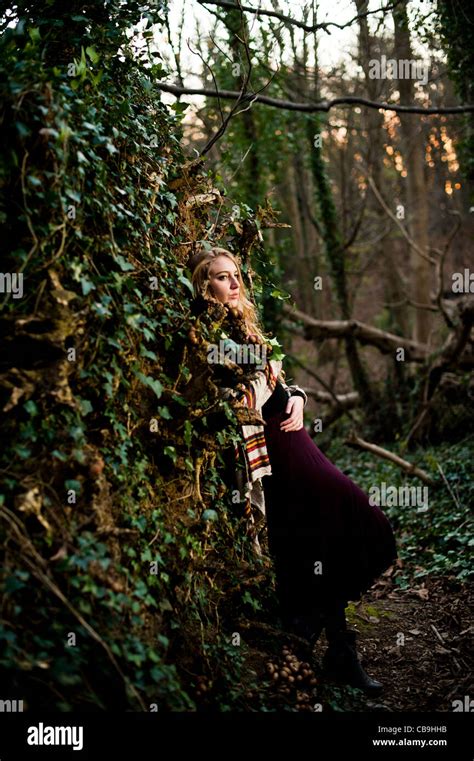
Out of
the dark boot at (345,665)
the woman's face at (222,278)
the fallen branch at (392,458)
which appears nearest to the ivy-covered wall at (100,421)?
the woman's face at (222,278)

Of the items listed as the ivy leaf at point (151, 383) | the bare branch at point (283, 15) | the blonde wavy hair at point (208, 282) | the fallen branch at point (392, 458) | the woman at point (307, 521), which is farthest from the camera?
the fallen branch at point (392, 458)

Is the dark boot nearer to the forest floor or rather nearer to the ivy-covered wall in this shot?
the forest floor

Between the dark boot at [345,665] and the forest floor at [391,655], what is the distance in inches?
2.7

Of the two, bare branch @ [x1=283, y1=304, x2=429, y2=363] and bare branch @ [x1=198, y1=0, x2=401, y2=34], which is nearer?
bare branch @ [x1=198, y1=0, x2=401, y2=34]

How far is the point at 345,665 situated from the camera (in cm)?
398

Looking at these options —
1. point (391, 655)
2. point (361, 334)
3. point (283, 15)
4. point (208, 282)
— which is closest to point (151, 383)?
point (208, 282)

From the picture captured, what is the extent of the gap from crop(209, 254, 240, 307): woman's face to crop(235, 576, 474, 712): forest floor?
1.96 m

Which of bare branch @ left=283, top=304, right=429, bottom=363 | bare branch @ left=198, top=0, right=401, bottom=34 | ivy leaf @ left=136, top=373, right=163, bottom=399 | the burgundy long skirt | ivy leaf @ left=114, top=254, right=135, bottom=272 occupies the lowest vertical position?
the burgundy long skirt

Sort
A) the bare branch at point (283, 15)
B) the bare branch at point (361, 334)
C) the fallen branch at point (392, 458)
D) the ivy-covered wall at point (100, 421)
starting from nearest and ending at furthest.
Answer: the ivy-covered wall at point (100, 421) < the bare branch at point (283, 15) < the fallen branch at point (392, 458) < the bare branch at point (361, 334)

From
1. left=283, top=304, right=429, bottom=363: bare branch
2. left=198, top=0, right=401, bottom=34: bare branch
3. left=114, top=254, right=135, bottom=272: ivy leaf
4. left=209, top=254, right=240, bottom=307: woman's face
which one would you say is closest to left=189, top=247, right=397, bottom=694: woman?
left=209, top=254, right=240, bottom=307: woman's face

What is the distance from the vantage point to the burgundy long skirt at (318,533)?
12.9 ft

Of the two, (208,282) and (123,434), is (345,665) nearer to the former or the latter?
(123,434)

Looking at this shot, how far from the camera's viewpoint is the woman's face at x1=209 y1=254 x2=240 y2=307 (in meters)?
3.87

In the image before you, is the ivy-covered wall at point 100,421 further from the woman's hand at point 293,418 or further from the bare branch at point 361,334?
the bare branch at point 361,334
